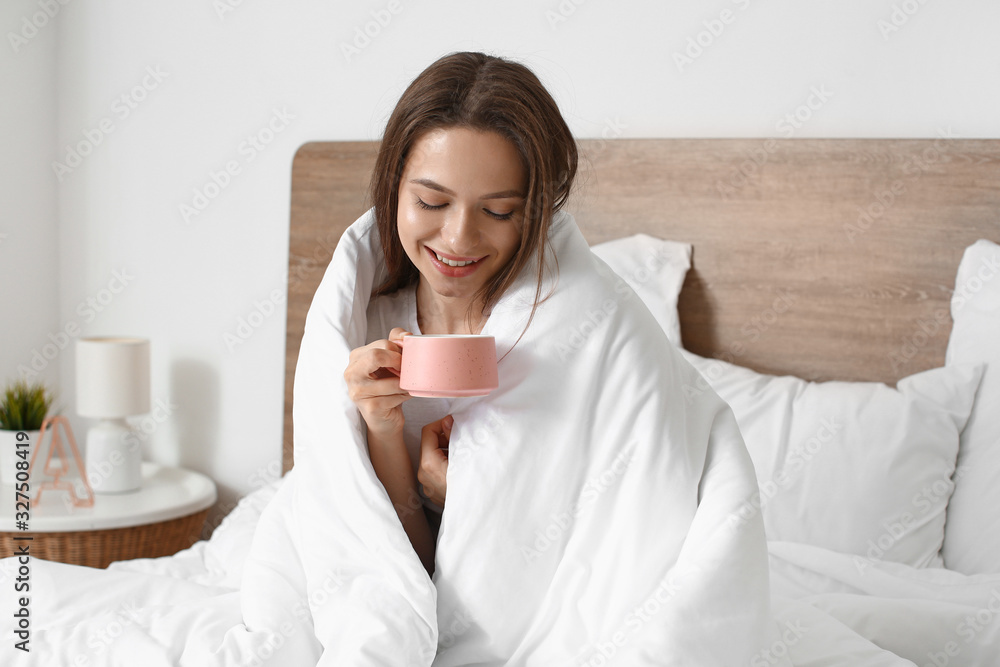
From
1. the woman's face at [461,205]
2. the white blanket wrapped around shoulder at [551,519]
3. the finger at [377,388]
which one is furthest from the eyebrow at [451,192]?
the finger at [377,388]

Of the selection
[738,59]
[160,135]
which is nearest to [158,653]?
[738,59]

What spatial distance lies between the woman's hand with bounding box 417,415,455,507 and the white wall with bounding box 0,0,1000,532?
107 centimetres

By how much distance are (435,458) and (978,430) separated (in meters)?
1.09

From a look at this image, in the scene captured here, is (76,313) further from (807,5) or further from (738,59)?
(807,5)

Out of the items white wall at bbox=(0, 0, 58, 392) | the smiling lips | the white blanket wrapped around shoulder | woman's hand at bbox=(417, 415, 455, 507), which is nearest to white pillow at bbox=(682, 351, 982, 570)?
the white blanket wrapped around shoulder

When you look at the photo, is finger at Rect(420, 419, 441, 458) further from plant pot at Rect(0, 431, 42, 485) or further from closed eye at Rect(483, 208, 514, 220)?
plant pot at Rect(0, 431, 42, 485)

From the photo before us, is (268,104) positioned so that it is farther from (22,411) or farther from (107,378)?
(22,411)

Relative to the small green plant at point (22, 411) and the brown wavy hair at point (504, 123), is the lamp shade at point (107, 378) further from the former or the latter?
the brown wavy hair at point (504, 123)

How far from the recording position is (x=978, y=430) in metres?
1.57

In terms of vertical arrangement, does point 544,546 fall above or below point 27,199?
below

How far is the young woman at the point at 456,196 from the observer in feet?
3.43

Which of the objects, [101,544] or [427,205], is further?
[101,544]

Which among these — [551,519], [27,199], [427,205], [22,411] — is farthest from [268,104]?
[551,519]

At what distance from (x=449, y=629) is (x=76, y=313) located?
83.0 inches
